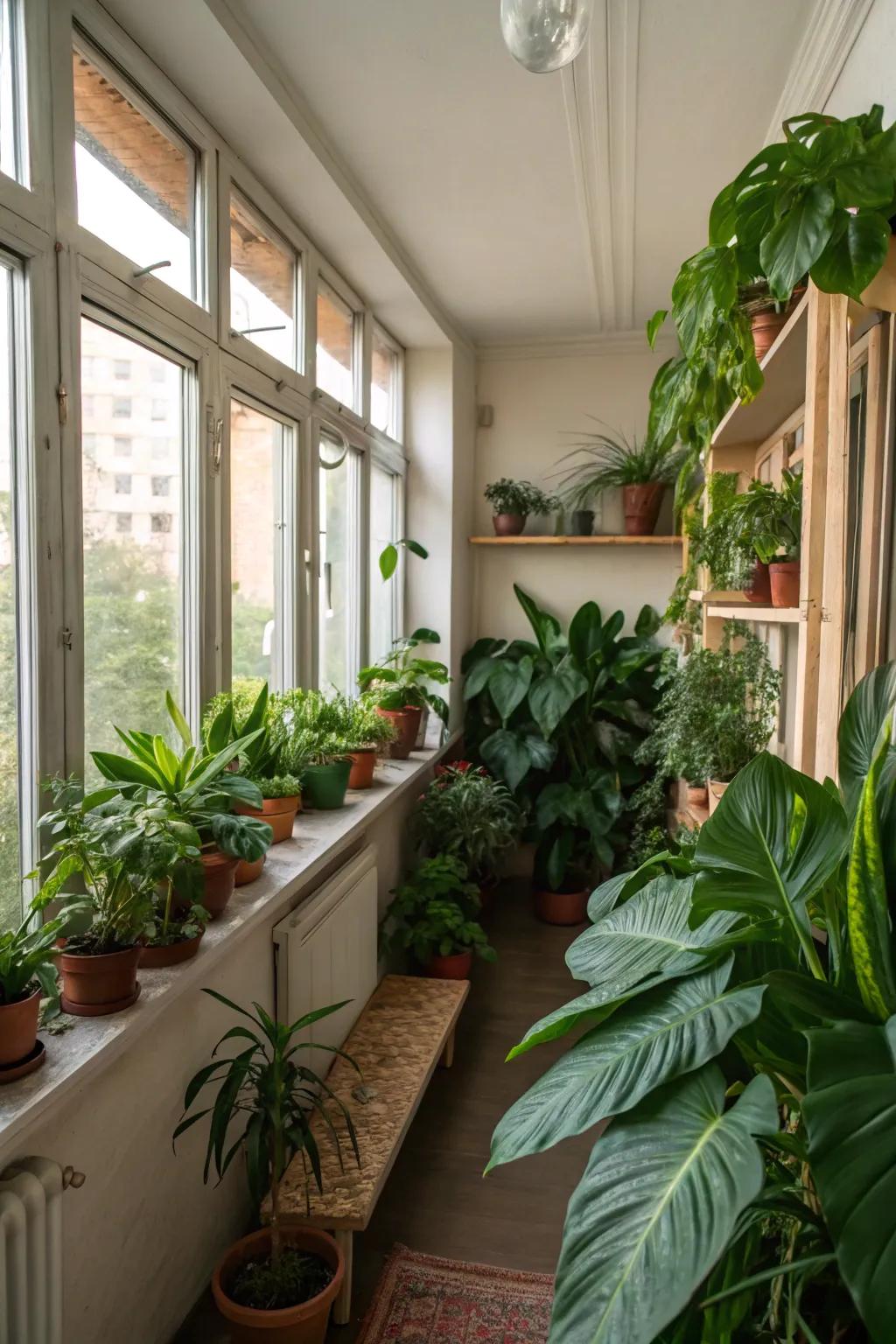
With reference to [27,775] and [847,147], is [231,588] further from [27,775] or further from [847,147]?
[847,147]

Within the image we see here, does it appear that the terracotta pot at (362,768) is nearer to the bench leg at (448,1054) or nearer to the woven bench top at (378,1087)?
the woven bench top at (378,1087)

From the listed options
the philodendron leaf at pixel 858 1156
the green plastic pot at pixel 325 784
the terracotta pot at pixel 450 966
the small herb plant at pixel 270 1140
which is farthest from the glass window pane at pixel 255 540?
the philodendron leaf at pixel 858 1156

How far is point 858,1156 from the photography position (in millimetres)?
784

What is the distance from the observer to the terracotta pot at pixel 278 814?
2.38 metres

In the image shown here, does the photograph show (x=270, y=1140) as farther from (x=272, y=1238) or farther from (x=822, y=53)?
(x=822, y=53)

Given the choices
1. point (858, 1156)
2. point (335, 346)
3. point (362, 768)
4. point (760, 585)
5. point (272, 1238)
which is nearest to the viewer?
point (858, 1156)

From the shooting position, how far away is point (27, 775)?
1.66 metres

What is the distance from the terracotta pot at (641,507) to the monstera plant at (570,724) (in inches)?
16.2

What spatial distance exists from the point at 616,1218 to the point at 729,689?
198 centimetres

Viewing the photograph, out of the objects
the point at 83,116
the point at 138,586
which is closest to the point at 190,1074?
the point at 138,586

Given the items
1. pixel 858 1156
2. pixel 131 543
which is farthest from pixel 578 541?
pixel 858 1156

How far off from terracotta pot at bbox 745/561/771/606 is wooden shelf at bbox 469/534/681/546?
2253 millimetres

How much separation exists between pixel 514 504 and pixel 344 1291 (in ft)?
11.7

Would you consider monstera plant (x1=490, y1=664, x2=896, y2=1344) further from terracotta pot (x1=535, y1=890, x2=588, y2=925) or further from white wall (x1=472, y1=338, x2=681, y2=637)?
white wall (x1=472, y1=338, x2=681, y2=637)
